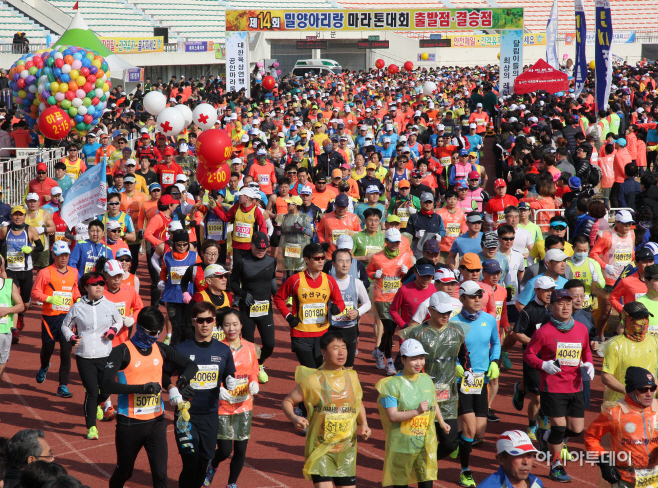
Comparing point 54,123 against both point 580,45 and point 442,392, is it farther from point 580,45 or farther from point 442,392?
point 442,392

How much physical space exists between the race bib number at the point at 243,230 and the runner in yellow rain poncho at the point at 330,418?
524cm

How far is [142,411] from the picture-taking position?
5.77m

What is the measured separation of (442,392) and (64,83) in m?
15.7

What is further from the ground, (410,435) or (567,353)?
(567,353)

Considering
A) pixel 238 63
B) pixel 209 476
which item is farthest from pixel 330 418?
pixel 238 63

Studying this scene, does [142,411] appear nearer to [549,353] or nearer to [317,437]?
[317,437]

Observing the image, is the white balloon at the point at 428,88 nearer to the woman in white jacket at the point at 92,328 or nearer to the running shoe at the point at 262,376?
the running shoe at the point at 262,376

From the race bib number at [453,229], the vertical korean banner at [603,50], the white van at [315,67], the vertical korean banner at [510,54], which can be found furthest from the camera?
the white van at [315,67]

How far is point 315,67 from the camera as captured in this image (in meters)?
45.9

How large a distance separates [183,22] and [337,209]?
4424 centimetres

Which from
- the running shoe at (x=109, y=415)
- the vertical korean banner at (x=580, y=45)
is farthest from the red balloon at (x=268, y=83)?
the running shoe at (x=109, y=415)

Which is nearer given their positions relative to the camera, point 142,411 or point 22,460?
point 22,460

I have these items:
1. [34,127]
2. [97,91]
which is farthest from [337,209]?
[34,127]

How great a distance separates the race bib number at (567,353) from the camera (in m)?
6.53
